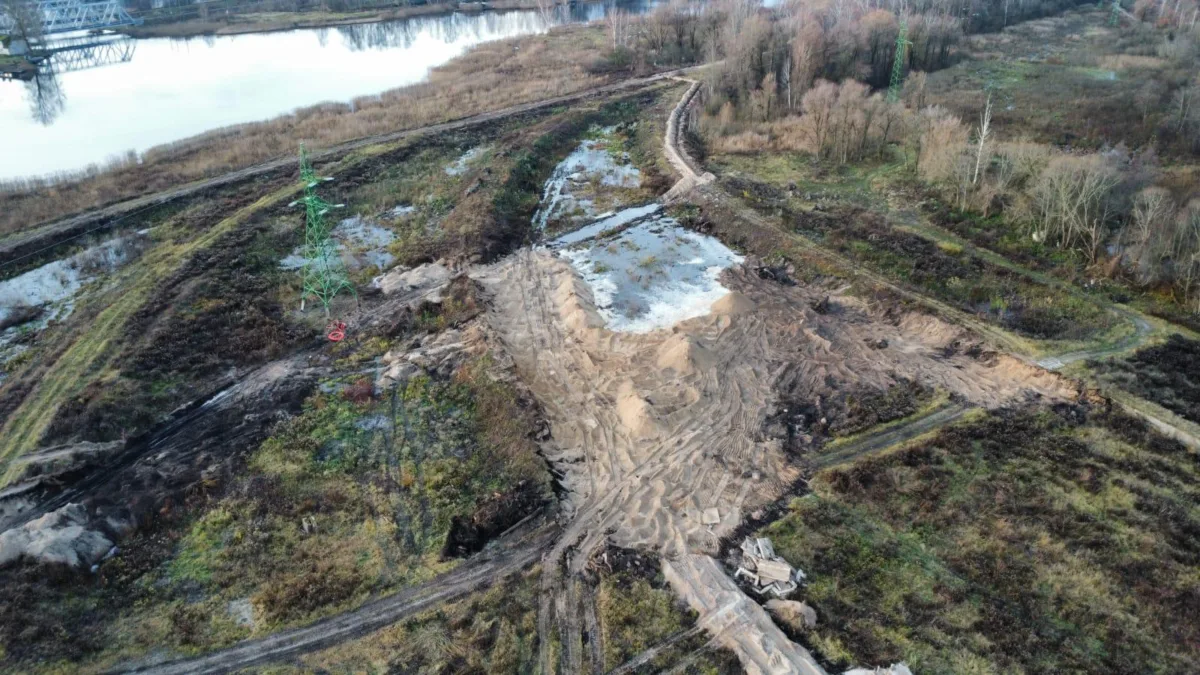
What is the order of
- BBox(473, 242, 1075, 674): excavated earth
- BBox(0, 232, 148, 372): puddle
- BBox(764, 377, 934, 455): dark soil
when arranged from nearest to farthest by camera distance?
BBox(473, 242, 1075, 674): excavated earth < BBox(764, 377, 934, 455): dark soil < BBox(0, 232, 148, 372): puddle

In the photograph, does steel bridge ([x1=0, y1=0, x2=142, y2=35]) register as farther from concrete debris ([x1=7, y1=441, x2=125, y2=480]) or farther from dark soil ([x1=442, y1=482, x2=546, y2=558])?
dark soil ([x1=442, y1=482, x2=546, y2=558])

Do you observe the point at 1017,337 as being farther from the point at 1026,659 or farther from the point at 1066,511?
the point at 1026,659

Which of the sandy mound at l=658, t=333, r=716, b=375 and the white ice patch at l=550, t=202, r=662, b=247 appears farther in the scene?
the white ice patch at l=550, t=202, r=662, b=247

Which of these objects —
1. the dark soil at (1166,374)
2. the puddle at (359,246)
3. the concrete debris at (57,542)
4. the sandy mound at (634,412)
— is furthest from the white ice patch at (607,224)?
the concrete debris at (57,542)

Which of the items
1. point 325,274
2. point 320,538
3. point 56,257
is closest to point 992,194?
point 325,274

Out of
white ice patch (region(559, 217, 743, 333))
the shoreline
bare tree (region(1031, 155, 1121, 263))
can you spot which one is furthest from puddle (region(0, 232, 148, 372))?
the shoreline
